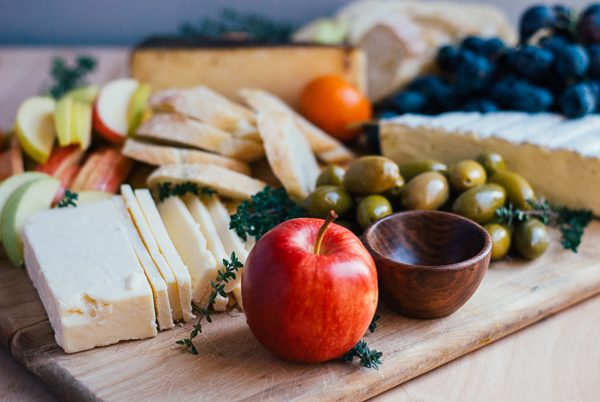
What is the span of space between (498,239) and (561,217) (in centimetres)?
43

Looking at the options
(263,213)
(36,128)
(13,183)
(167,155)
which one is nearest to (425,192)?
(263,213)

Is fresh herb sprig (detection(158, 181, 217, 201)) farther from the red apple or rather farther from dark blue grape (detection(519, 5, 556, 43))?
dark blue grape (detection(519, 5, 556, 43))

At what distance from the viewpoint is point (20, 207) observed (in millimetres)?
1398

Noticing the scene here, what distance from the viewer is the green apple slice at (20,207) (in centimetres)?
137

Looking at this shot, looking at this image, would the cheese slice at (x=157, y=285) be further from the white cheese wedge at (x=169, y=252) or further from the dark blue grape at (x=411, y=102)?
the dark blue grape at (x=411, y=102)

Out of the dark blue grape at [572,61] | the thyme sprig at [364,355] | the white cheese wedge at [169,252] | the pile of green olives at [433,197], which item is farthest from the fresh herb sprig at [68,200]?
the dark blue grape at [572,61]

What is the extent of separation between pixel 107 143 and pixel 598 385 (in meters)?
1.78

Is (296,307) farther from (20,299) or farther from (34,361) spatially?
(20,299)

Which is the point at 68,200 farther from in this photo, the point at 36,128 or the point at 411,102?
the point at 411,102

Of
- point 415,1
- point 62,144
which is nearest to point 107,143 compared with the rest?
point 62,144

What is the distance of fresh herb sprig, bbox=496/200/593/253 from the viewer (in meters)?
1.38

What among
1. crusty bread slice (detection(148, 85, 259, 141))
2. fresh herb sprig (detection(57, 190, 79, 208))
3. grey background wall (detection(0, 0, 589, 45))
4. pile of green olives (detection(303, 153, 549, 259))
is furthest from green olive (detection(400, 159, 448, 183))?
grey background wall (detection(0, 0, 589, 45))

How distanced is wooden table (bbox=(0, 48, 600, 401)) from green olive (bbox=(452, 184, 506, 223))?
312 millimetres

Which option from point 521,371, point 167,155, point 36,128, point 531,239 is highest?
point 36,128
